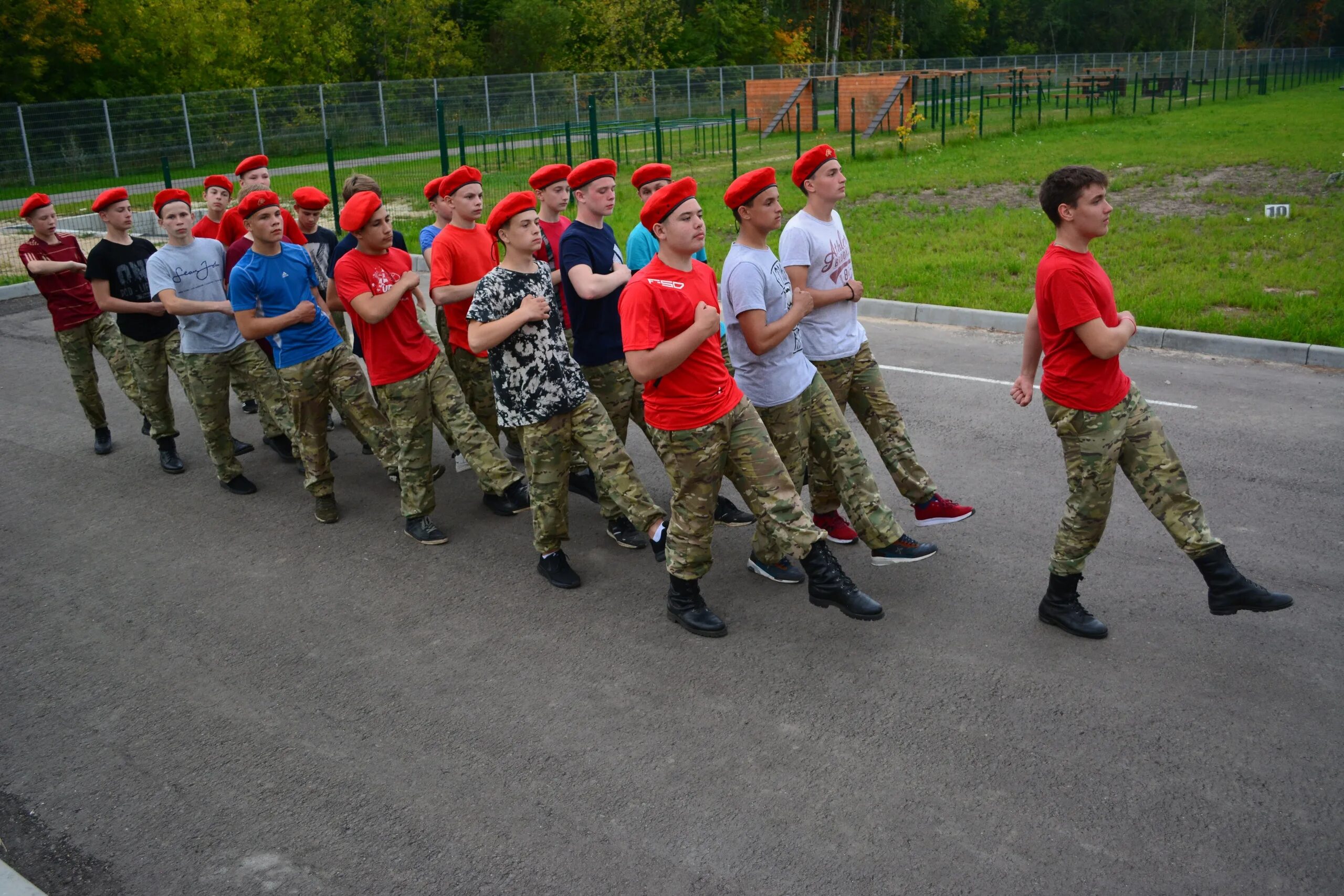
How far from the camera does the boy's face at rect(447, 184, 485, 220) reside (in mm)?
6566

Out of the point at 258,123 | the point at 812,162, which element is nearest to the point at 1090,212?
the point at 812,162

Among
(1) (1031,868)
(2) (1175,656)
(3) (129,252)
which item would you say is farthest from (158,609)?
(2) (1175,656)

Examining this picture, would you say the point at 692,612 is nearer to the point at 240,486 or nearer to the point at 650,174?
the point at 650,174

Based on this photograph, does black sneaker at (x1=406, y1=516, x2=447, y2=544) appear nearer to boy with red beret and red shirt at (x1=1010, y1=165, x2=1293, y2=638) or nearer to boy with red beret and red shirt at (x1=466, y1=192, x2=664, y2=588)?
boy with red beret and red shirt at (x1=466, y1=192, x2=664, y2=588)

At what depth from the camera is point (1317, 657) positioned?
4.73m

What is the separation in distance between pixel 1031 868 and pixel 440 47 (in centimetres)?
4734

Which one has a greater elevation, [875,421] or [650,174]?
[650,174]

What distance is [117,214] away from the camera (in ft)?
25.6

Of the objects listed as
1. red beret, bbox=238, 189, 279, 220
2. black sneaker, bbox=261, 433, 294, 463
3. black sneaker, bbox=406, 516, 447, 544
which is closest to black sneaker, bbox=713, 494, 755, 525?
black sneaker, bbox=406, 516, 447, 544

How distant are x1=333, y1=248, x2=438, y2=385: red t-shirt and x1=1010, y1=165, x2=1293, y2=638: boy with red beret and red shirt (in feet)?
11.4

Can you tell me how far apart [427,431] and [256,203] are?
1.76m

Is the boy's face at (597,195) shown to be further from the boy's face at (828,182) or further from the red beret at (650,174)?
the boy's face at (828,182)

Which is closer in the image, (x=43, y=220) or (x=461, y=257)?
(x=461, y=257)

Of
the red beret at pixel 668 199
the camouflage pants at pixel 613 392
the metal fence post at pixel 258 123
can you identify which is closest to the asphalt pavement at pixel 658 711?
the camouflage pants at pixel 613 392
